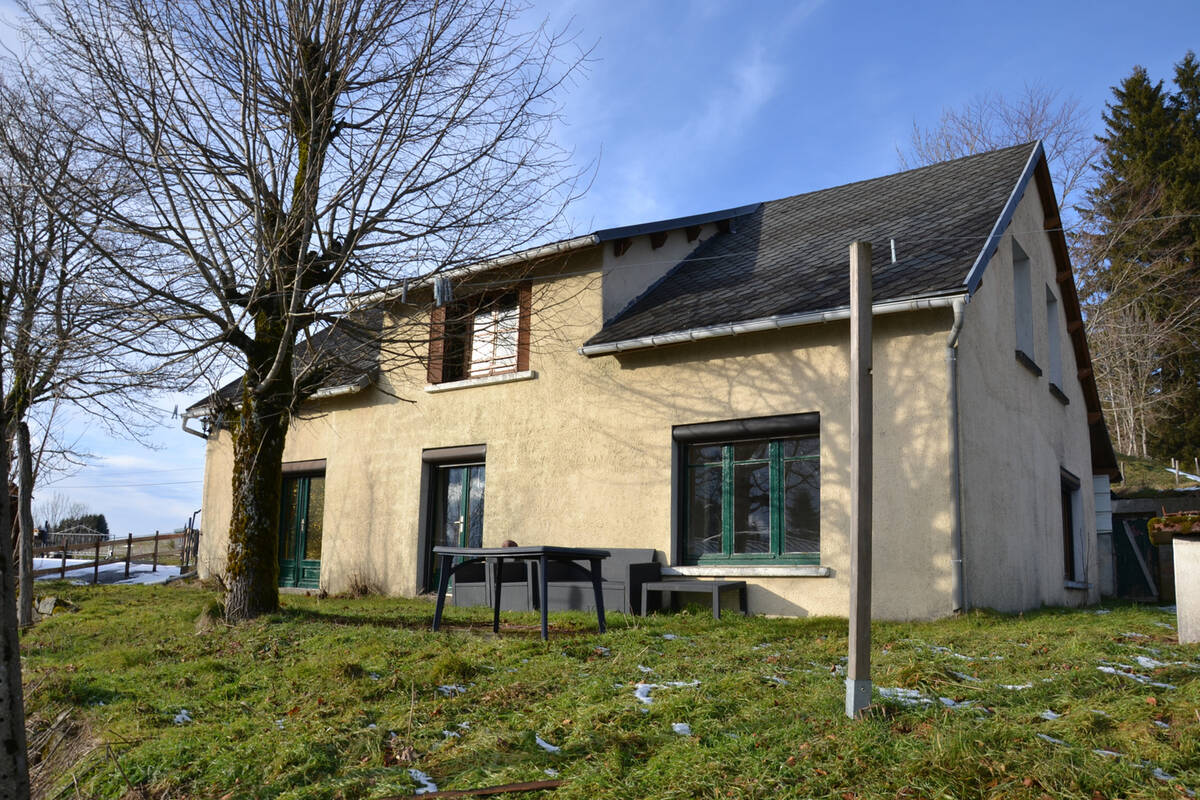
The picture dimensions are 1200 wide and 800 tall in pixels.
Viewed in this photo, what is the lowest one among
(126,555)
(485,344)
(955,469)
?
(126,555)

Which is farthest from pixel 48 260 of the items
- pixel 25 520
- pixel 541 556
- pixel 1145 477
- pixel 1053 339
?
pixel 1145 477

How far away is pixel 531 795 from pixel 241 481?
6674 mm

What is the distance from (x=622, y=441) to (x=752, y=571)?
241 cm

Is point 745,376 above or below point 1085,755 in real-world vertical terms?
above

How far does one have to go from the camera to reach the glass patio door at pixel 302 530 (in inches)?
625

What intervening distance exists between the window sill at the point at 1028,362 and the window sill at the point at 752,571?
13.6 feet

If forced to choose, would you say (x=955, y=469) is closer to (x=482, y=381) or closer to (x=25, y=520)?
(x=482, y=381)

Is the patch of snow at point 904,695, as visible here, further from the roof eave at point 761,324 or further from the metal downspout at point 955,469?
the roof eave at point 761,324

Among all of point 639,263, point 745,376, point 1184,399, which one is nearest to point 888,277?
point 745,376

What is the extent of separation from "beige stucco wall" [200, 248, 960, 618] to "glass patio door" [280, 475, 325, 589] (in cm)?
58

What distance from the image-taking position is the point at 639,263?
43.2ft

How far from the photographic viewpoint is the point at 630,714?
5074 mm

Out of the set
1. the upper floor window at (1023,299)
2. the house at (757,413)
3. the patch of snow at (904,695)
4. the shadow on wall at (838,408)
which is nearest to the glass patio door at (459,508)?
the house at (757,413)

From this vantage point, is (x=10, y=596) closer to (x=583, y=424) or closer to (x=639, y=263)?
(x=583, y=424)
